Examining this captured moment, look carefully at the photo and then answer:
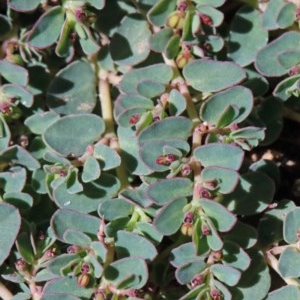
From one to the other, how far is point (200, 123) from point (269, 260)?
396mm

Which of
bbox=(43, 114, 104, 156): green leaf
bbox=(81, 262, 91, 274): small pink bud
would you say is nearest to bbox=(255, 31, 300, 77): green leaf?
bbox=(43, 114, 104, 156): green leaf

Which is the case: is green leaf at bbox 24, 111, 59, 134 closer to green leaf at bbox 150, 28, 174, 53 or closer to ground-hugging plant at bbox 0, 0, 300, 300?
ground-hugging plant at bbox 0, 0, 300, 300

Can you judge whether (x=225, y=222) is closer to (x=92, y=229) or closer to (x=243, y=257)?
(x=243, y=257)

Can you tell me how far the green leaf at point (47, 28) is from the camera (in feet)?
6.88

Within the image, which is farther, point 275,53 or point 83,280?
point 275,53

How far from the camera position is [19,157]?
2135 mm

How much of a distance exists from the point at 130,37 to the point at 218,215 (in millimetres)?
604

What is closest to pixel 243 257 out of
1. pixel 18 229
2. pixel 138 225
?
pixel 138 225

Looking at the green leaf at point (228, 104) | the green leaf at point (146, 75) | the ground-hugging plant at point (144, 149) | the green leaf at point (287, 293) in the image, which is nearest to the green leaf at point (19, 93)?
the ground-hugging plant at point (144, 149)

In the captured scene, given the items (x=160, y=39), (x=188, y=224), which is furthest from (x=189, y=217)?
(x=160, y=39)

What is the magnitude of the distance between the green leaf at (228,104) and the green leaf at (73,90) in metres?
0.37

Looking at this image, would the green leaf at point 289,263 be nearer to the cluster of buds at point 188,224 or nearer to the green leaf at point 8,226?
A: the cluster of buds at point 188,224

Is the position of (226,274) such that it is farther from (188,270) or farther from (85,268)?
(85,268)

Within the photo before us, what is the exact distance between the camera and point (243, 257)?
197 cm
